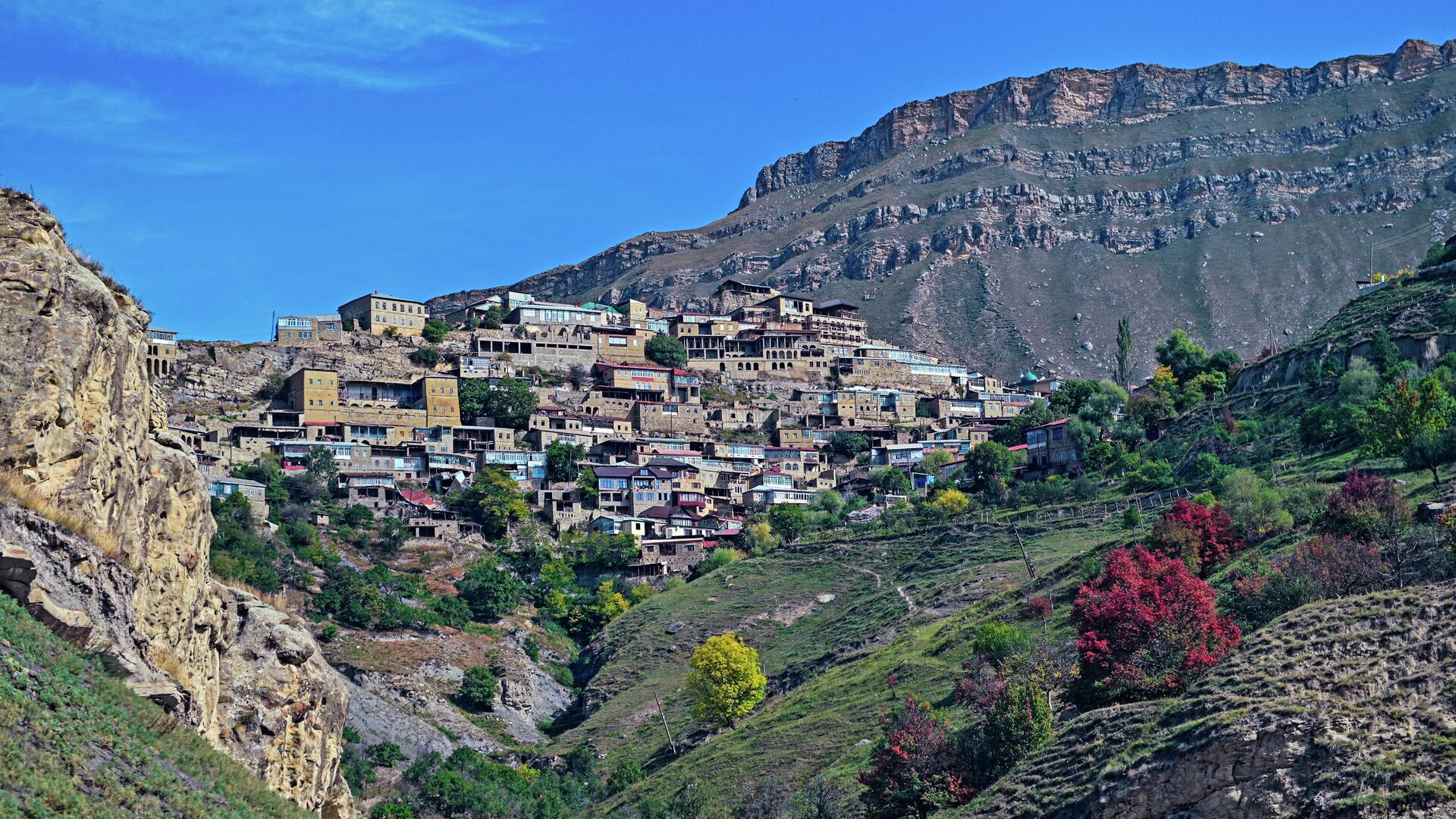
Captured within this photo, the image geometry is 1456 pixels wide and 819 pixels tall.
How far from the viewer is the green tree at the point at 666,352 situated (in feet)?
422

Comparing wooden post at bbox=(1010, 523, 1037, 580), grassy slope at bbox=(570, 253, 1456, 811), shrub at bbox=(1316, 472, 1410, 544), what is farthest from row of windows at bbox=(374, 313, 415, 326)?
shrub at bbox=(1316, 472, 1410, 544)

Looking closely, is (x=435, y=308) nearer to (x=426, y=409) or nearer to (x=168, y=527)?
(x=426, y=409)

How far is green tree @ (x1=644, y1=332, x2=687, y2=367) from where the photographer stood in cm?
12850

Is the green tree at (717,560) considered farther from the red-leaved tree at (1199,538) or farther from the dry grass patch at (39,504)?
the dry grass patch at (39,504)

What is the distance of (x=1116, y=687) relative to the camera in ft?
127

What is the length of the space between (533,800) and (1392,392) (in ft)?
130

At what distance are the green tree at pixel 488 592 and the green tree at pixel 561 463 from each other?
17517 millimetres

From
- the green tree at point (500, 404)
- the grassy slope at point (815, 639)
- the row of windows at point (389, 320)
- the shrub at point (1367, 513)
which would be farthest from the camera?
the row of windows at point (389, 320)

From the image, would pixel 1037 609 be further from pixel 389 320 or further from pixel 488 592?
pixel 389 320

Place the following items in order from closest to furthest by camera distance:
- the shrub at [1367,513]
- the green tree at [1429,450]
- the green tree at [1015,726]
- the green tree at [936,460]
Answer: the green tree at [1015,726]
the shrub at [1367,513]
the green tree at [1429,450]
the green tree at [936,460]

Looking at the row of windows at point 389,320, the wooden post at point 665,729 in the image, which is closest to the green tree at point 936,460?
the wooden post at point 665,729

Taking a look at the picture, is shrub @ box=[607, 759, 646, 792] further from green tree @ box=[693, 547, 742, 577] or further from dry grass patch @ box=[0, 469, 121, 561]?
dry grass patch @ box=[0, 469, 121, 561]

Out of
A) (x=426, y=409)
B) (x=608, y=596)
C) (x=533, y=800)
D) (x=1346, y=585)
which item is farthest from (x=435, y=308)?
(x=1346, y=585)

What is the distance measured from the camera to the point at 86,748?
14.0 metres
